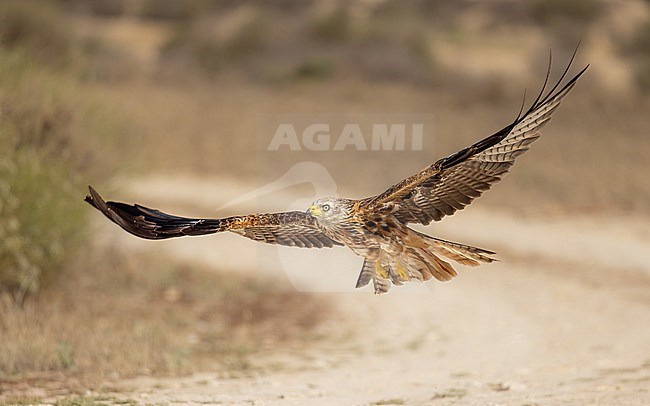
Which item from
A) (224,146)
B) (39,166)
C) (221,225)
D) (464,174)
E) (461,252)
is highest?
(224,146)

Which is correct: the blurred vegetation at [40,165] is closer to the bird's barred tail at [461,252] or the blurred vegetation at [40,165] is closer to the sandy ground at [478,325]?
the sandy ground at [478,325]

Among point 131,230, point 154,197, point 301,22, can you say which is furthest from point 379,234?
point 301,22

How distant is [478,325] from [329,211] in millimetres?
4931

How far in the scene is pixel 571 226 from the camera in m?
14.7

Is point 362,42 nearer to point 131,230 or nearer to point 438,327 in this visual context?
point 438,327

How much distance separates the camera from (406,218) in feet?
18.1

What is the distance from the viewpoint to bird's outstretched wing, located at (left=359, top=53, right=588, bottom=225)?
5.08 meters

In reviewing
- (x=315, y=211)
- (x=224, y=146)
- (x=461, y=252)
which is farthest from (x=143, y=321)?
(x=224, y=146)

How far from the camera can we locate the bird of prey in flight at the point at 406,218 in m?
5.23

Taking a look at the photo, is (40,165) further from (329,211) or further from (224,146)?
(224,146)

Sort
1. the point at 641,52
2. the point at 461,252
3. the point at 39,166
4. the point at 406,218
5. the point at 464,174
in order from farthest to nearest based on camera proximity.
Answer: the point at 641,52 → the point at 39,166 → the point at 406,218 → the point at 464,174 → the point at 461,252

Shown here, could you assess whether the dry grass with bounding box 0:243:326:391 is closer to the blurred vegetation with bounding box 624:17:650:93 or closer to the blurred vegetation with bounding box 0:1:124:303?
the blurred vegetation with bounding box 0:1:124:303

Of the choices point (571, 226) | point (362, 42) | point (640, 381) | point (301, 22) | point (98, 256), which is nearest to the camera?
point (640, 381)

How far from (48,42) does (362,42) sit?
44.4 ft
